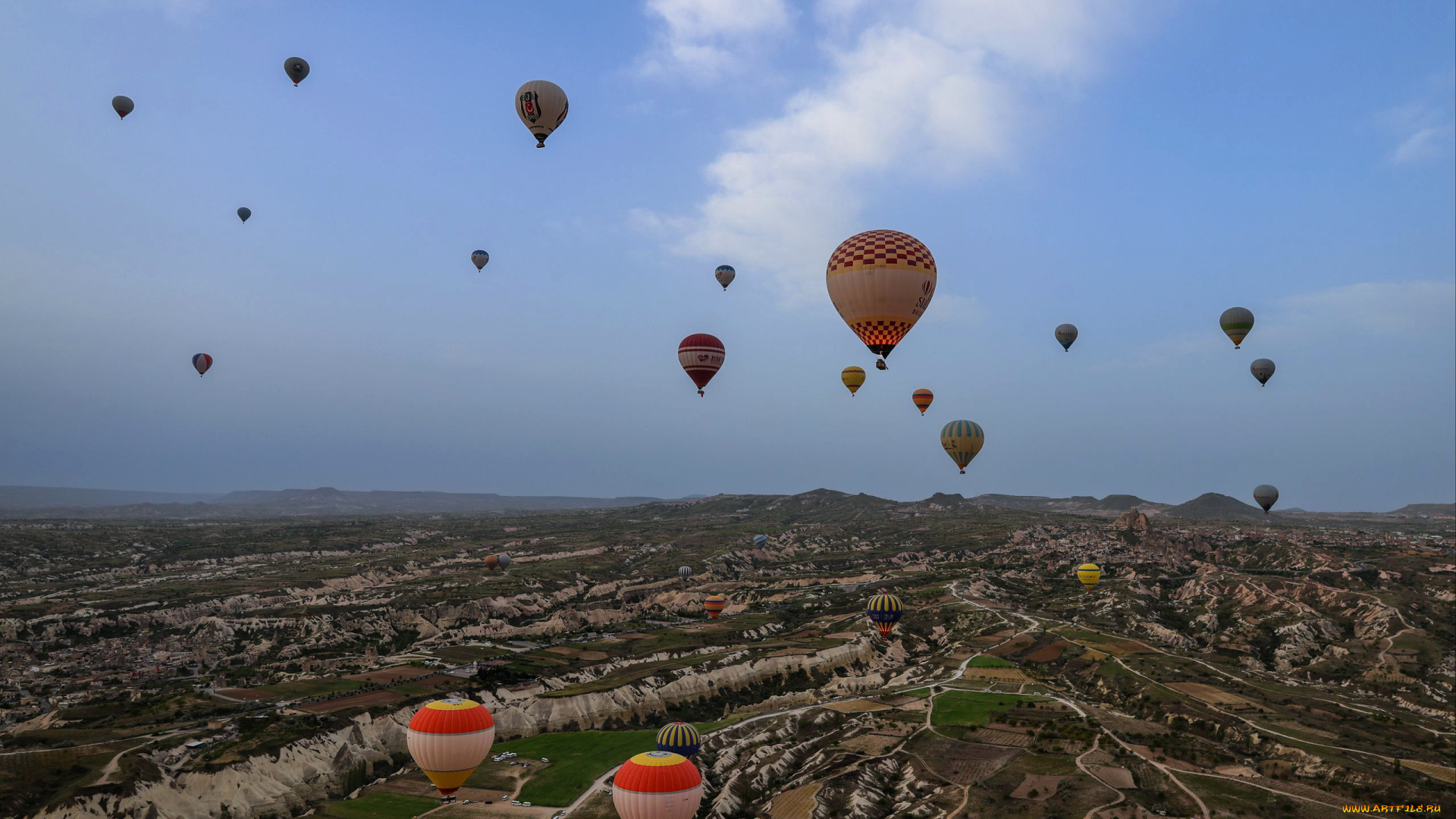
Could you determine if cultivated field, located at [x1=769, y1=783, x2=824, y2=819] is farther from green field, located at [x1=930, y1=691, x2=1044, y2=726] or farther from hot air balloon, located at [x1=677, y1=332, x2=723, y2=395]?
hot air balloon, located at [x1=677, y1=332, x2=723, y2=395]

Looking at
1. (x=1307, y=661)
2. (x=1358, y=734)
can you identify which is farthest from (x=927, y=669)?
(x=1307, y=661)

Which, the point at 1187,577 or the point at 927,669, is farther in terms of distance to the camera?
the point at 1187,577

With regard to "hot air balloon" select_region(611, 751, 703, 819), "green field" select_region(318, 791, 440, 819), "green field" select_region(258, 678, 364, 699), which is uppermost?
"hot air balloon" select_region(611, 751, 703, 819)

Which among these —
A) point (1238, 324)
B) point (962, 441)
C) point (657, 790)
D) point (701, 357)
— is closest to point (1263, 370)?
point (1238, 324)

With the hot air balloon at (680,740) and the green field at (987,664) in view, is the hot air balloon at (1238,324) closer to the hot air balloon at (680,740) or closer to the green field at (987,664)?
the green field at (987,664)

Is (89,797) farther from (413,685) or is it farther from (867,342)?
(867,342)

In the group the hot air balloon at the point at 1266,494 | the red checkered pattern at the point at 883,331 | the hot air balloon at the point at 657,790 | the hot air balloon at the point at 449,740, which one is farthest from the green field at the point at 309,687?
the hot air balloon at the point at 1266,494

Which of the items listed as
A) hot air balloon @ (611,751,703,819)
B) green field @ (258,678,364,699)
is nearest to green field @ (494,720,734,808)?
→ hot air balloon @ (611,751,703,819)
